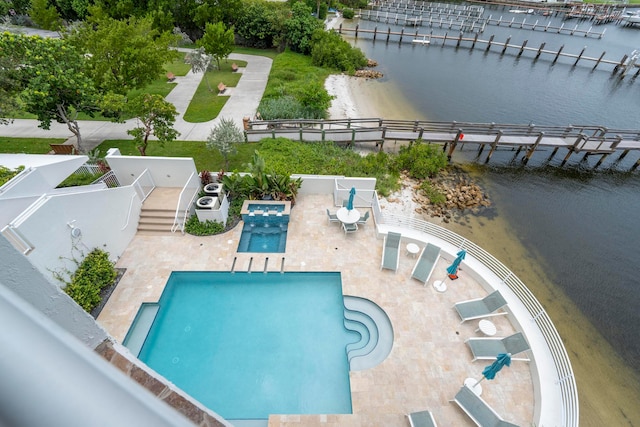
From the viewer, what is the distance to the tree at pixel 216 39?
26.8m

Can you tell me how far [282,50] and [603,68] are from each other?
41.8 meters

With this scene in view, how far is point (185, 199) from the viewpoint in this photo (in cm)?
1437

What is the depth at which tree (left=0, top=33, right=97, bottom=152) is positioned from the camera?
1362cm

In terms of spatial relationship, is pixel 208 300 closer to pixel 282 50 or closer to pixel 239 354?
pixel 239 354

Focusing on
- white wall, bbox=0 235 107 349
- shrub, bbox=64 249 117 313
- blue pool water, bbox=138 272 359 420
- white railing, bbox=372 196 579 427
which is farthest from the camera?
shrub, bbox=64 249 117 313

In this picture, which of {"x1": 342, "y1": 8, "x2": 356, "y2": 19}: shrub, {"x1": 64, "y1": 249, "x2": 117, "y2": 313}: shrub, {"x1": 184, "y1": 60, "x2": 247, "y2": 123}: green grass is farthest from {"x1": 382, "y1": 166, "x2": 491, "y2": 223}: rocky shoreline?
{"x1": 342, "y1": 8, "x2": 356, "y2": 19}: shrub

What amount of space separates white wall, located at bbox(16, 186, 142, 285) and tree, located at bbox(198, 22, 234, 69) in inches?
784

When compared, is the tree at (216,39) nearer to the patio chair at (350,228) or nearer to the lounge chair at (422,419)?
the patio chair at (350,228)

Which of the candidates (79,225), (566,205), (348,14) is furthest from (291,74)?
(348,14)

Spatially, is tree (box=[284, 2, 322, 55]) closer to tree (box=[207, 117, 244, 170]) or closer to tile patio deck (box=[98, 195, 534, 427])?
tree (box=[207, 117, 244, 170])

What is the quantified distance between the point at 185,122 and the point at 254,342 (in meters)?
17.8

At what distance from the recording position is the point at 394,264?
496 inches

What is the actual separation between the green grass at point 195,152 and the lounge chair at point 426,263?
36.0 ft

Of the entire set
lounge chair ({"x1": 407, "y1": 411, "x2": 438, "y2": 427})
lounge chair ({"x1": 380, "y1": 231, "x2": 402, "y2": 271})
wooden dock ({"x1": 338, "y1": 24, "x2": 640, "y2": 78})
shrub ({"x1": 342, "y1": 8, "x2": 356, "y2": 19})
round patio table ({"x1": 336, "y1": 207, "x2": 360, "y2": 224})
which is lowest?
lounge chair ({"x1": 407, "y1": 411, "x2": 438, "y2": 427})
